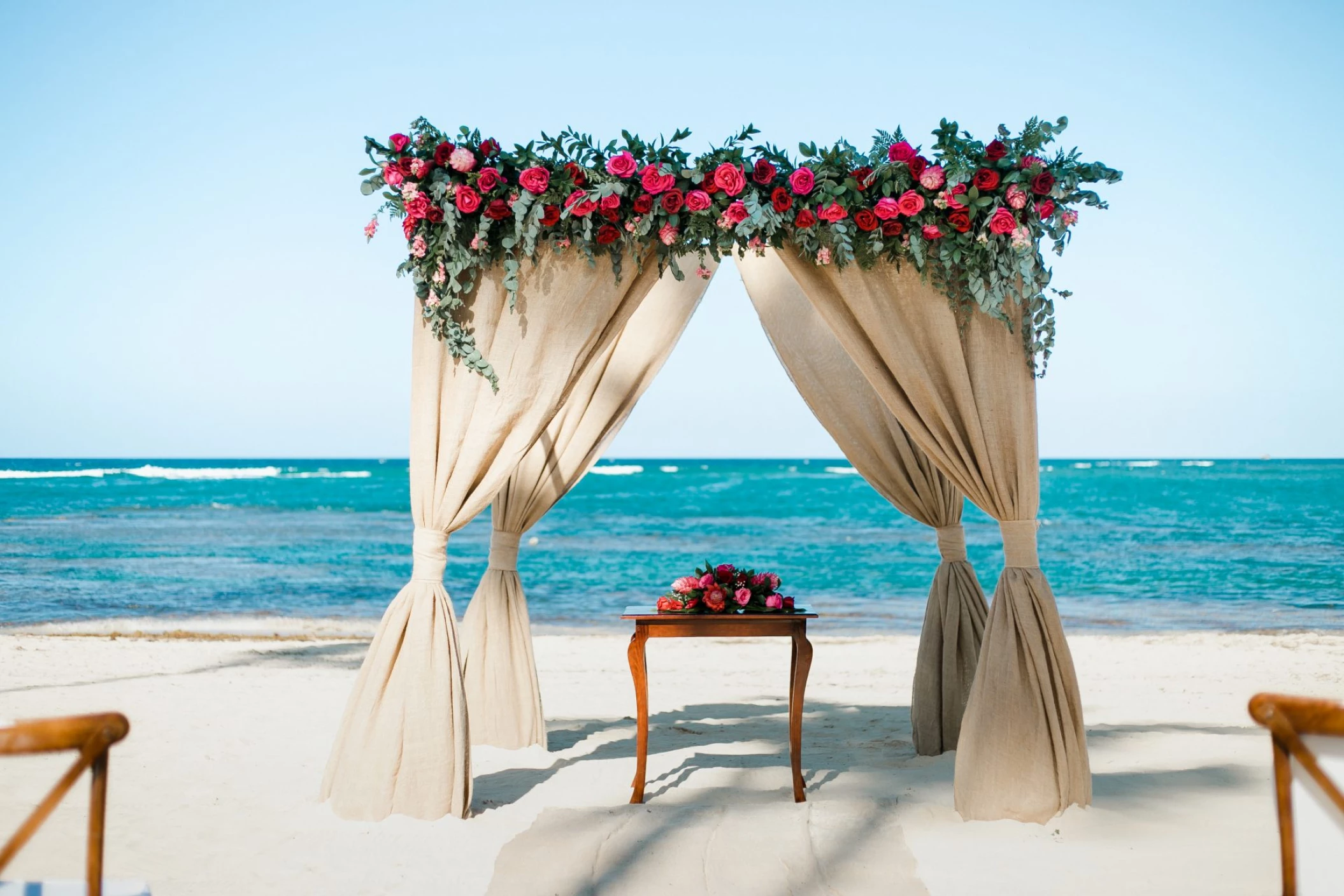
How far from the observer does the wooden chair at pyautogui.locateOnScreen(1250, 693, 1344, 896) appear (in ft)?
5.17

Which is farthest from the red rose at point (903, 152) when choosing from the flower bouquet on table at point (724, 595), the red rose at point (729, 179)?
the flower bouquet on table at point (724, 595)

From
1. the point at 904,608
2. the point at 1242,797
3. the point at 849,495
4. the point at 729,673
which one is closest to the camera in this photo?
the point at 1242,797

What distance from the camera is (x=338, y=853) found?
129 inches

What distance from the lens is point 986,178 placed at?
3533 millimetres

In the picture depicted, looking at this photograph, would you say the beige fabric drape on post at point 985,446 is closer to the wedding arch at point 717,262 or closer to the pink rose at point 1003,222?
the wedding arch at point 717,262

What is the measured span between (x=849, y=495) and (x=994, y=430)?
29778 millimetres

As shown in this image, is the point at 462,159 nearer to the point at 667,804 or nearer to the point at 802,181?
the point at 802,181

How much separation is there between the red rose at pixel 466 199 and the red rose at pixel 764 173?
0.99m

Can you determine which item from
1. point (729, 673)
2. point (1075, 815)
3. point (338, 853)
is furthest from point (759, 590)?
point (729, 673)

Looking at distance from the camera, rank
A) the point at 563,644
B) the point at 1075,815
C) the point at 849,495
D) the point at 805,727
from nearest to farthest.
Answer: the point at 1075,815, the point at 805,727, the point at 563,644, the point at 849,495

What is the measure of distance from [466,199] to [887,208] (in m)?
1.48

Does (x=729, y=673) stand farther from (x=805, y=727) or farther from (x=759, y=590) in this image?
(x=759, y=590)

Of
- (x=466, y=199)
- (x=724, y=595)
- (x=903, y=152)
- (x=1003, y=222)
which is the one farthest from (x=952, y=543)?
(x=466, y=199)

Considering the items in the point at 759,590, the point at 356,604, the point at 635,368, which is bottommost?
the point at 356,604
